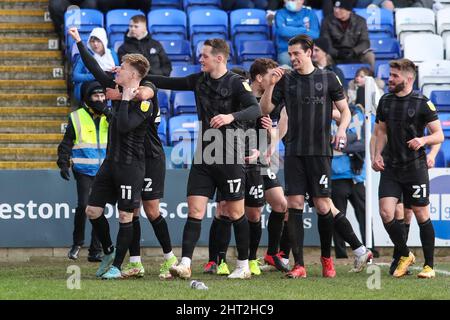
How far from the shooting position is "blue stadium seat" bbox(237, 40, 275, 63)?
58.6 ft

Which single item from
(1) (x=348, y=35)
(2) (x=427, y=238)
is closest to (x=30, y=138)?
(1) (x=348, y=35)

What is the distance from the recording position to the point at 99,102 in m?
14.0

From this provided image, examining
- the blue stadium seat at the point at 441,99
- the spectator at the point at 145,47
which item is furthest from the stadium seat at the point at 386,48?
the spectator at the point at 145,47

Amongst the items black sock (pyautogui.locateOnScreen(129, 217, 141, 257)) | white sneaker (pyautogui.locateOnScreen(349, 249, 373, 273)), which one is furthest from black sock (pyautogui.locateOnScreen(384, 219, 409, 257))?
black sock (pyautogui.locateOnScreen(129, 217, 141, 257))

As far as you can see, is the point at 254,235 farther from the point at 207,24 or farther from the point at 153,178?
the point at 207,24

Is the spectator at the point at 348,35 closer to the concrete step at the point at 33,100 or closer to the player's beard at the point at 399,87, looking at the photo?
the concrete step at the point at 33,100

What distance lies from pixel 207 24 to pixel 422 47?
129 inches

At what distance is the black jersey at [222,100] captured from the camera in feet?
37.6

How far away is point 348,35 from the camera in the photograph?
58.7 ft

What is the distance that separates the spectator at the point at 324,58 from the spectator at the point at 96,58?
2.77m

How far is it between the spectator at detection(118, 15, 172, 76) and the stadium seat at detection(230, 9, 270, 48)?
1.95 m

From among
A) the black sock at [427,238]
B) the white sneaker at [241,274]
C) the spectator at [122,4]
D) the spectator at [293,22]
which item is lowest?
the white sneaker at [241,274]
